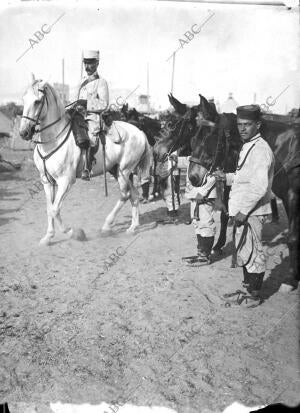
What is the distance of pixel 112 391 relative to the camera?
2604 mm

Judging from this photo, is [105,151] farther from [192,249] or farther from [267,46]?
[267,46]

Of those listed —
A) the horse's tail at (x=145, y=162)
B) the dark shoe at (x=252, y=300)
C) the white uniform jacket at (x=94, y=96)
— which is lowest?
the dark shoe at (x=252, y=300)

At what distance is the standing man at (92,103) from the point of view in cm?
534

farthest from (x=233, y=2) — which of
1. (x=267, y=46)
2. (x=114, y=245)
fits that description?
(x=114, y=245)

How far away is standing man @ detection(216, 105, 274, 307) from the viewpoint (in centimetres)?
331

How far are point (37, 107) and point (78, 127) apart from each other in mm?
816

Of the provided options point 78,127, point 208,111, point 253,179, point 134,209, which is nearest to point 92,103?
point 78,127

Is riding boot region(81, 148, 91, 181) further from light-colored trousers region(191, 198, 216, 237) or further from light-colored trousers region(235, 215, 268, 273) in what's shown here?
light-colored trousers region(235, 215, 268, 273)

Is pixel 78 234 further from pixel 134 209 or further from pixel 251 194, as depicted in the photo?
pixel 251 194

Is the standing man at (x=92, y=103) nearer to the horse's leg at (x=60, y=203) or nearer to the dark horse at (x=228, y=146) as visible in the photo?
the horse's leg at (x=60, y=203)

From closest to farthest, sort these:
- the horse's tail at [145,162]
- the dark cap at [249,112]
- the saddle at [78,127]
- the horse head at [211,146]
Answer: the dark cap at [249,112] → the horse head at [211,146] → the saddle at [78,127] → the horse's tail at [145,162]

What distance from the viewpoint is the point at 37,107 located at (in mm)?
4867

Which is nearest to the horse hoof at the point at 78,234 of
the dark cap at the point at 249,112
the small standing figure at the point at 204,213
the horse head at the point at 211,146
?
the small standing figure at the point at 204,213

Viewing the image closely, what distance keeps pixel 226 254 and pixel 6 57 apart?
12.6ft
